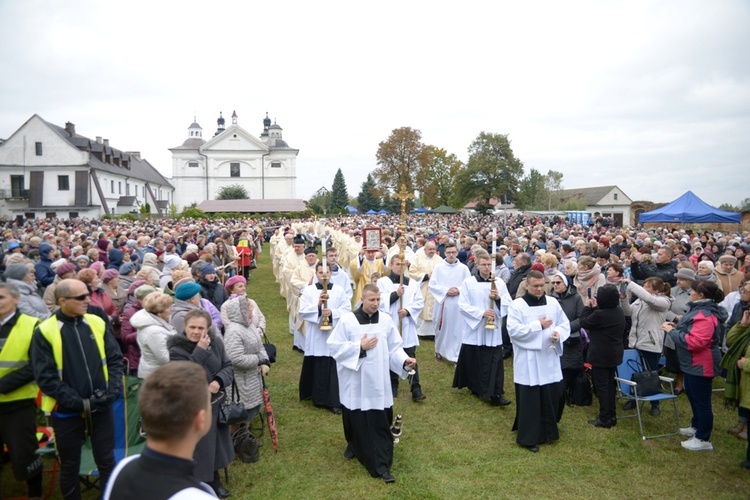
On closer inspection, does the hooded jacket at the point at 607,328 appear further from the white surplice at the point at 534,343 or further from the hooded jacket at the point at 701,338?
the hooded jacket at the point at 701,338

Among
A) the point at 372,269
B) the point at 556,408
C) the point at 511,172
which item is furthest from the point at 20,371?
the point at 511,172

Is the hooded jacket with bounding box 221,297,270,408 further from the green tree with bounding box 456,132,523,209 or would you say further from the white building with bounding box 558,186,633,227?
the white building with bounding box 558,186,633,227

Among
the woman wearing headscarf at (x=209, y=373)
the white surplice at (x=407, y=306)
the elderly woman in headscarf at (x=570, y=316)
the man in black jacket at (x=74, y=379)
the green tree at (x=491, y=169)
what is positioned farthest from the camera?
the green tree at (x=491, y=169)

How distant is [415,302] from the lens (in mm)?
7977

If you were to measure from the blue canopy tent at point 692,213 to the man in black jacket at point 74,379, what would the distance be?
74.6ft

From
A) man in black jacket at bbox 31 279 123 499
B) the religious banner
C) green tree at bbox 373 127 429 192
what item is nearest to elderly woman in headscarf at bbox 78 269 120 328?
man in black jacket at bbox 31 279 123 499

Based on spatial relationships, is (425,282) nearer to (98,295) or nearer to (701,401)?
(701,401)

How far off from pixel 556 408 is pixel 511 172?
195 feet

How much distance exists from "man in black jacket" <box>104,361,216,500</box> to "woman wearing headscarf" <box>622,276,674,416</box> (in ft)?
21.4

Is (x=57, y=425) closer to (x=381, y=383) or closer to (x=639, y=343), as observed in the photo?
(x=381, y=383)

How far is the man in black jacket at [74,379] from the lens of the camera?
13.4 ft

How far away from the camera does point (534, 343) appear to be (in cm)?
619

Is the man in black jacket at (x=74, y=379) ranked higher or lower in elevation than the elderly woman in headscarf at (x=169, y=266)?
lower

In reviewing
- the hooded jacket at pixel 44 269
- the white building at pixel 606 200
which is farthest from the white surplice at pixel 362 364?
the white building at pixel 606 200
